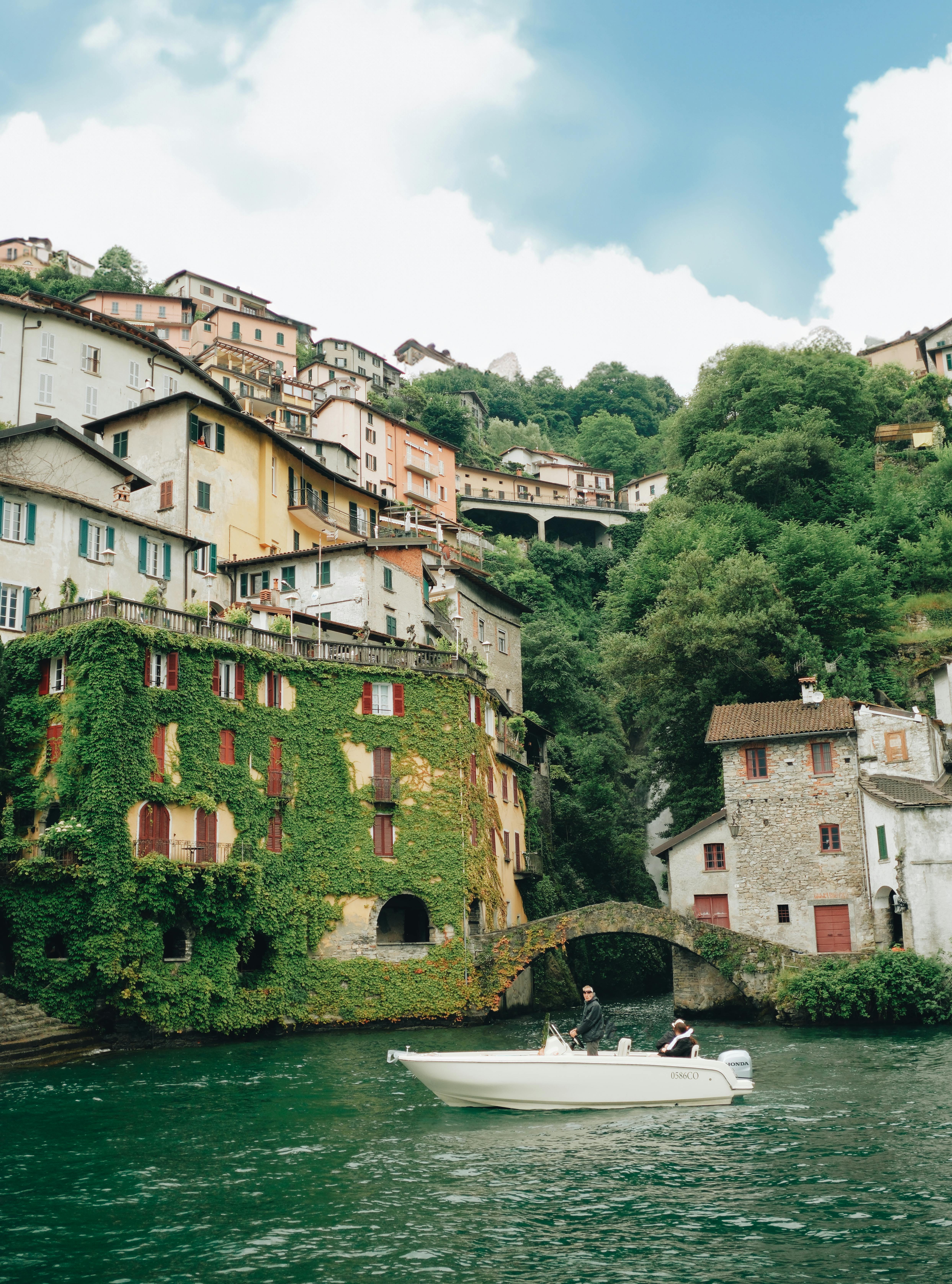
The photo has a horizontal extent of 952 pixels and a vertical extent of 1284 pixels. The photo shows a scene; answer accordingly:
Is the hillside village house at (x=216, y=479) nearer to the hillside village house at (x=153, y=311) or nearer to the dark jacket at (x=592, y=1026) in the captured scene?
the dark jacket at (x=592, y=1026)

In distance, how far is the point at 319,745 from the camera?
42.2m

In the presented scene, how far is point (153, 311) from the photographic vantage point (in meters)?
102

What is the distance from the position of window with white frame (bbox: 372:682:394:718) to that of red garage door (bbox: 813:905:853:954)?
16.9 m

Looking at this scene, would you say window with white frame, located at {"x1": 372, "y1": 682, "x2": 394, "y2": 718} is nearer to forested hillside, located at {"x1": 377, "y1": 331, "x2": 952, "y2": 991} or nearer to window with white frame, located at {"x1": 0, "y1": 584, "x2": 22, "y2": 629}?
window with white frame, located at {"x1": 0, "y1": 584, "x2": 22, "y2": 629}

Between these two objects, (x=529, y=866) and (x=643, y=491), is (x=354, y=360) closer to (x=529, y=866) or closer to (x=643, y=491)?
(x=643, y=491)

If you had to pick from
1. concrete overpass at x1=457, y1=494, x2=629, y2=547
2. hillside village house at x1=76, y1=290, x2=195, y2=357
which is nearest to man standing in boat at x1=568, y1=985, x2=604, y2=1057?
concrete overpass at x1=457, y1=494, x2=629, y2=547

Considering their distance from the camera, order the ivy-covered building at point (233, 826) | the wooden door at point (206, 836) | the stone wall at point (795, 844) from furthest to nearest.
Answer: the stone wall at point (795, 844)
the wooden door at point (206, 836)
the ivy-covered building at point (233, 826)

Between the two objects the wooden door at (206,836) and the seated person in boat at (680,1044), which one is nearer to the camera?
the seated person in boat at (680,1044)

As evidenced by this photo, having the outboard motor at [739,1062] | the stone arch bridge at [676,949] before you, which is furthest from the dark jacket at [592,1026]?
the stone arch bridge at [676,949]

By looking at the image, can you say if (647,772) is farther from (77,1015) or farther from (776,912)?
(77,1015)

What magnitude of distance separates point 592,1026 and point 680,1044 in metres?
1.91

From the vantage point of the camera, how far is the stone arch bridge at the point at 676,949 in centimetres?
4069

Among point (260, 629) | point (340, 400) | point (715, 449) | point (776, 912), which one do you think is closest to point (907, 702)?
point (776, 912)

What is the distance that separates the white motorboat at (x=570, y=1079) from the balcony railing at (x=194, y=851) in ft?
49.2
